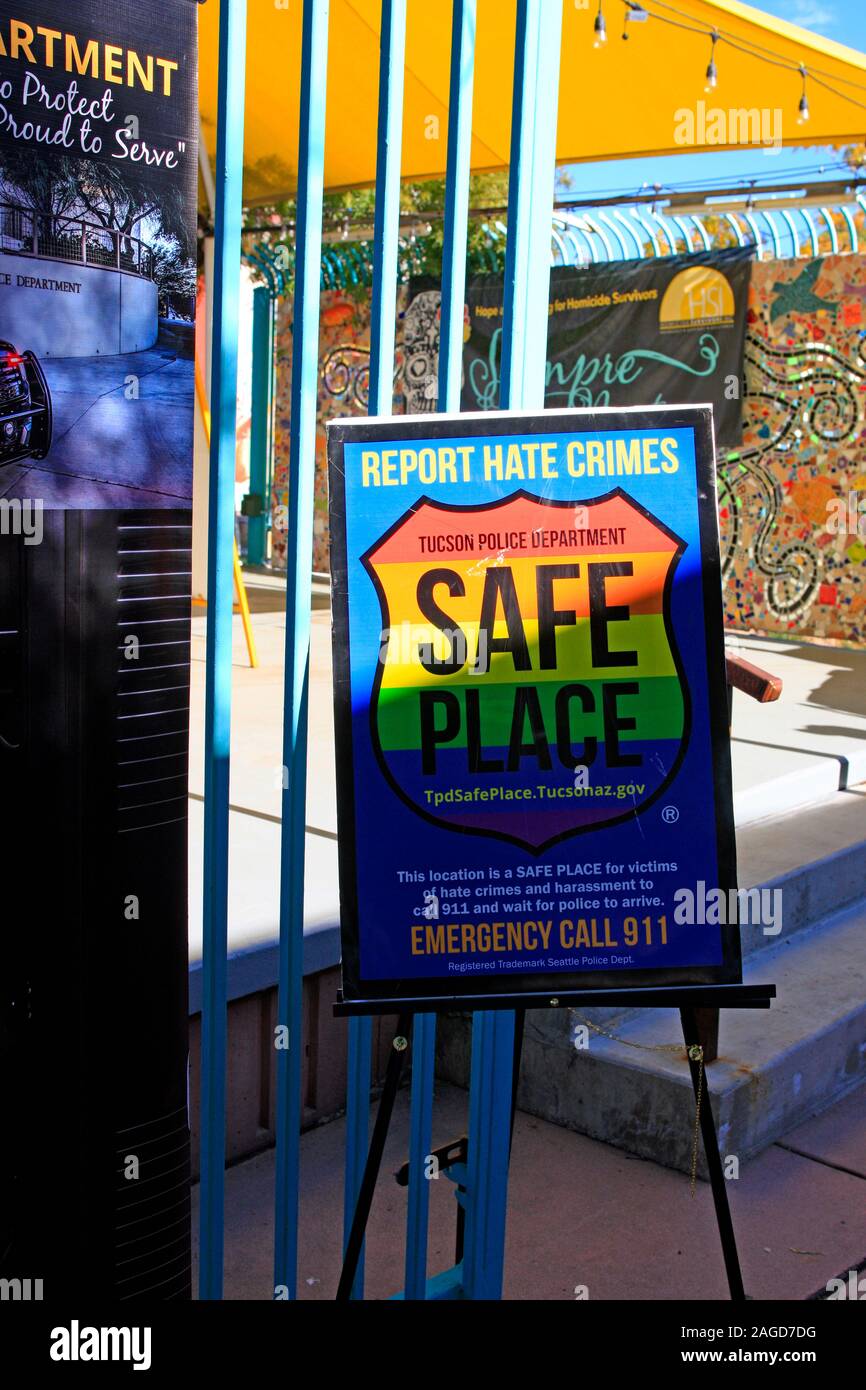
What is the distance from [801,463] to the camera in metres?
8.78

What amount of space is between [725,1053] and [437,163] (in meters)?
7.11

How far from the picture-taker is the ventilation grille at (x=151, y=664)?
186 cm

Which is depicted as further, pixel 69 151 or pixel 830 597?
pixel 830 597

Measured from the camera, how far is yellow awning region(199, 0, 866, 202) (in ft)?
21.4

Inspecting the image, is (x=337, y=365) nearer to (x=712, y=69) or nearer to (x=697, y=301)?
(x=697, y=301)

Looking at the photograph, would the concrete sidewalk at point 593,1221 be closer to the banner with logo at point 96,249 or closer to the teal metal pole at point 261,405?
the banner with logo at point 96,249

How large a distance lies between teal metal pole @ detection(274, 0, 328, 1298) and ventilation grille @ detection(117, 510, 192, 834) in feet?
0.52

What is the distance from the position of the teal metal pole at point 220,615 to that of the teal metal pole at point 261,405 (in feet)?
32.5

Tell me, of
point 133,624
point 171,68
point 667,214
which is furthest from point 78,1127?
point 667,214

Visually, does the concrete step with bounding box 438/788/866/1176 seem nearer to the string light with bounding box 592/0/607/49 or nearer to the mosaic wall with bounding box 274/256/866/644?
the string light with bounding box 592/0/607/49

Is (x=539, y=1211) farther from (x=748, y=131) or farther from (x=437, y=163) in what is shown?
(x=437, y=163)

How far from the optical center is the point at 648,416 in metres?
Answer: 1.97

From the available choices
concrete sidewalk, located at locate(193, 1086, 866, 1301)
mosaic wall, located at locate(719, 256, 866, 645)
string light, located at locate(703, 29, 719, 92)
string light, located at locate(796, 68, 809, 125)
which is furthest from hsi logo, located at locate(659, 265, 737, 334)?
concrete sidewalk, located at locate(193, 1086, 866, 1301)
